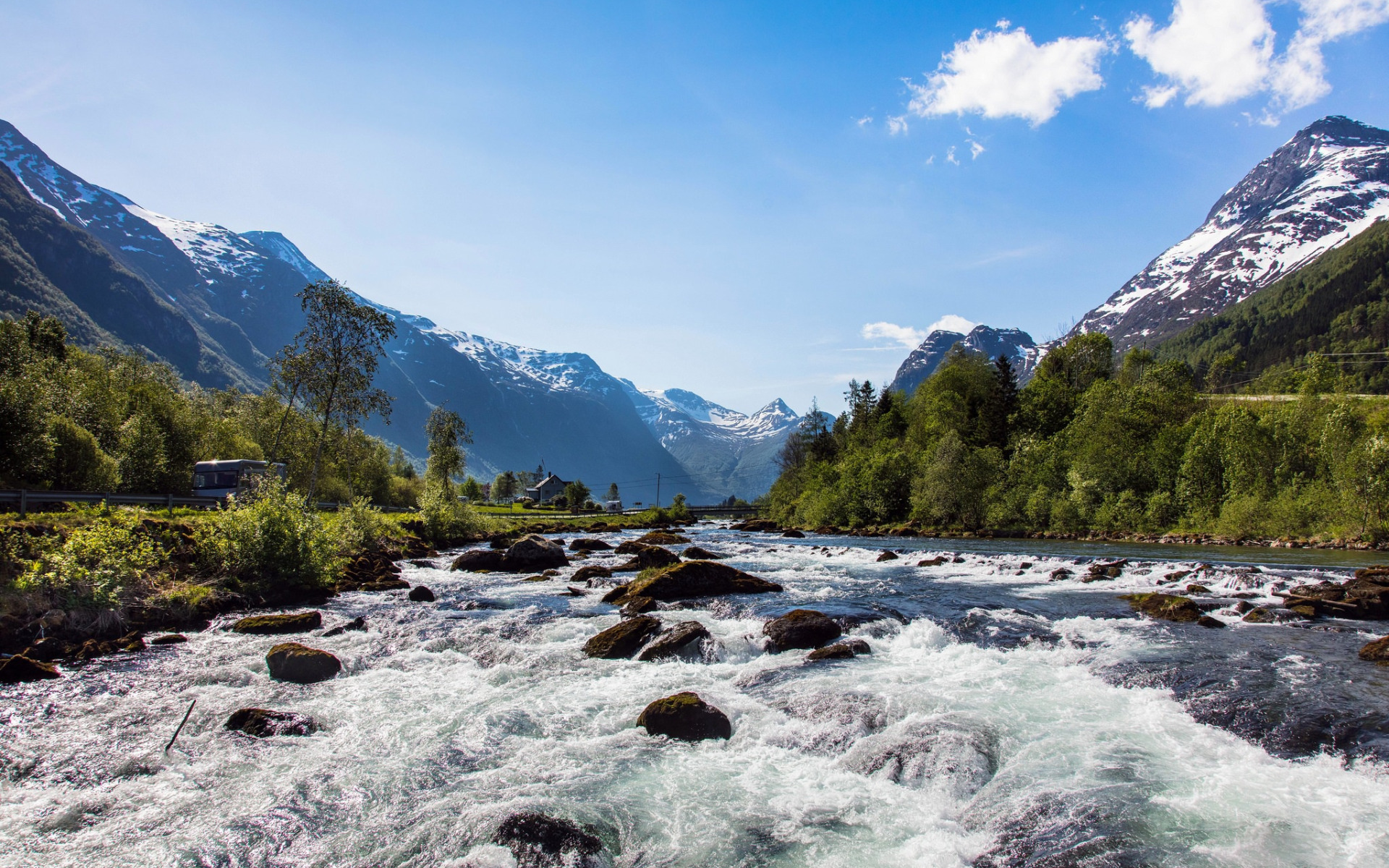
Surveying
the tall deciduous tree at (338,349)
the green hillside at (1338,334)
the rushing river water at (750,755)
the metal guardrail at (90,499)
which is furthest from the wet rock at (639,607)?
the green hillside at (1338,334)

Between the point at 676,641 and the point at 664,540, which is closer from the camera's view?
the point at 676,641

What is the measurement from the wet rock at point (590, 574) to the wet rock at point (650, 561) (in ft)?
6.39

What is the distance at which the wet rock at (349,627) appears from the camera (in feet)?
61.1

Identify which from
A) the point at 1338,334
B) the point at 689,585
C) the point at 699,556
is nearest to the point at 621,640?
the point at 689,585

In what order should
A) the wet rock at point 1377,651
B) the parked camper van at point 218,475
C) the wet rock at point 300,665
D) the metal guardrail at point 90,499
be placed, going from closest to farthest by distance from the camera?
the wet rock at point 300,665
the wet rock at point 1377,651
the metal guardrail at point 90,499
the parked camper van at point 218,475

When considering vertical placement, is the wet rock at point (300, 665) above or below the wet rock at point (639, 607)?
above

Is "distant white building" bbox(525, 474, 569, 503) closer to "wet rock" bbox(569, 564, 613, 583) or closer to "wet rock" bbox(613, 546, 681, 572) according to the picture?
"wet rock" bbox(613, 546, 681, 572)

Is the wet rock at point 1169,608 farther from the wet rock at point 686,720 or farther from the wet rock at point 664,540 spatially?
the wet rock at point 664,540

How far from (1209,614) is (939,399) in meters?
78.9

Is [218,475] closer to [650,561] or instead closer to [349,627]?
A: [650,561]

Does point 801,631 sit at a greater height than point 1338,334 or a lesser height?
lesser

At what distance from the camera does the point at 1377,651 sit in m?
15.0

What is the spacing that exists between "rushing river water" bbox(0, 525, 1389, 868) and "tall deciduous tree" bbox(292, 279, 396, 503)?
3012 centimetres

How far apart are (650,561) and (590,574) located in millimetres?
4919
